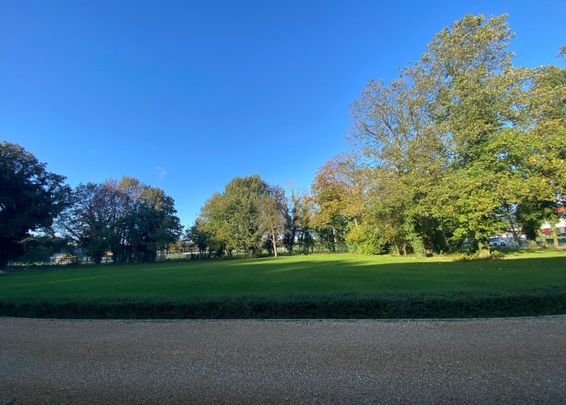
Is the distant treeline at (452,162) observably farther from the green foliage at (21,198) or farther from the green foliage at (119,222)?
the green foliage at (119,222)

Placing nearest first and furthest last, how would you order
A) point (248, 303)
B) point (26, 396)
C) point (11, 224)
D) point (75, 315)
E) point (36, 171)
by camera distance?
point (26, 396) < point (248, 303) < point (75, 315) < point (11, 224) < point (36, 171)

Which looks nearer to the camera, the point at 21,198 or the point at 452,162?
the point at 452,162

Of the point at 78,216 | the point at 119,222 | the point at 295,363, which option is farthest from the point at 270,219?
the point at 295,363

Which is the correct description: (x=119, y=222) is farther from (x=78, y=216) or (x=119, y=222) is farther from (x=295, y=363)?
(x=295, y=363)

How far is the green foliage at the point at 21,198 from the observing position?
1428 inches

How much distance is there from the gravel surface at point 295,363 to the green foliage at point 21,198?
3794cm

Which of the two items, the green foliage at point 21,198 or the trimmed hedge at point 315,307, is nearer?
the trimmed hedge at point 315,307

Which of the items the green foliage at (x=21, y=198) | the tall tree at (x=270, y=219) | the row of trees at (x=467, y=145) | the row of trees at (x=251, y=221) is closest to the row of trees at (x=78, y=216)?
the green foliage at (x=21, y=198)

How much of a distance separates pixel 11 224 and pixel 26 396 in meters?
42.0

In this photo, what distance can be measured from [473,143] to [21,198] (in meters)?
45.2

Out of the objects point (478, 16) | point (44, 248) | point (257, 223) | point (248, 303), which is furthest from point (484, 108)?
point (44, 248)

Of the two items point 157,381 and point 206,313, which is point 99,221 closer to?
point 206,313

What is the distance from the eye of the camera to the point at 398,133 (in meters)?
26.0

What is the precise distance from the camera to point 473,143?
19828 mm
